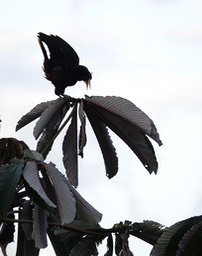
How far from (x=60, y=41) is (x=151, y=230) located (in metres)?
1.15

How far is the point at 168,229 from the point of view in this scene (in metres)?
2.96

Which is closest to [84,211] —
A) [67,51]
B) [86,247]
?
[86,247]

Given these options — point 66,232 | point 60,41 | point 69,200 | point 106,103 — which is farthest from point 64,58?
point 69,200

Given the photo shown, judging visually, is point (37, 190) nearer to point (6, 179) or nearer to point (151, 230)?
point (6, 179)

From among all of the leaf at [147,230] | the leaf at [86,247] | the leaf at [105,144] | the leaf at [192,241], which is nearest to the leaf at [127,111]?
the leaf at [105,144]

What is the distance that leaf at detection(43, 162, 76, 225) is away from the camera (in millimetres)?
3124

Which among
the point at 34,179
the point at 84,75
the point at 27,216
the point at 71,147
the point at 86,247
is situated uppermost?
the point at 84,75

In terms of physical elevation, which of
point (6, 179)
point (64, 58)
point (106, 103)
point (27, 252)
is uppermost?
point (64, 58)

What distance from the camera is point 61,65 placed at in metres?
4.49

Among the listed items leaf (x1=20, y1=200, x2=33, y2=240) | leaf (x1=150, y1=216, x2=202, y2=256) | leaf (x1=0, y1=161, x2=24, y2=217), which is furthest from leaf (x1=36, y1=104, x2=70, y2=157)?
leaf (x1=150, y1=216, x2=202, y2=256)

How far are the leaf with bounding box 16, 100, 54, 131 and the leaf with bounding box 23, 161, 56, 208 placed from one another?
685mm

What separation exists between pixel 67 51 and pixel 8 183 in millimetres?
1432

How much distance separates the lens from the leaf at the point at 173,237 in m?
2.88

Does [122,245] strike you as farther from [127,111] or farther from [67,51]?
[67,51]
